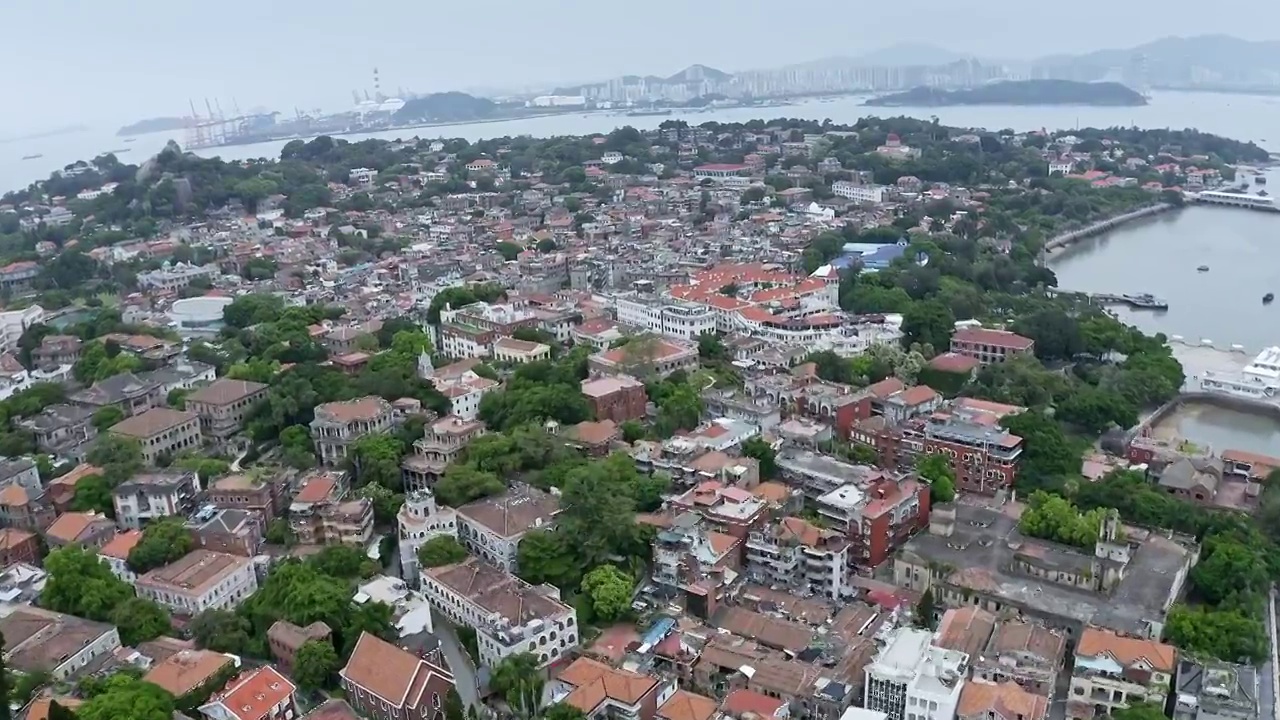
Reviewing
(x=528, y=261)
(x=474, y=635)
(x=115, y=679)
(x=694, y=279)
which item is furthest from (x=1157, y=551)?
(x=528, y=261)

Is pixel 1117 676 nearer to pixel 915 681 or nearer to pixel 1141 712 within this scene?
pixel 1141 712

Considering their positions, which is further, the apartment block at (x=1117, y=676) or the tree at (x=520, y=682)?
the tree at (x=520, y=682)

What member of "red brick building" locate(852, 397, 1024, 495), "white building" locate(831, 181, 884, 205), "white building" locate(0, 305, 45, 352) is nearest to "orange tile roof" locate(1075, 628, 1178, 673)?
"red brick building" locate(852, 397, 1024, 495)

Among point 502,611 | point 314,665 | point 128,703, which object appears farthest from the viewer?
point 502,611

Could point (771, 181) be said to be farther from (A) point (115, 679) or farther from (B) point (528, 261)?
(A) point (115, 679)

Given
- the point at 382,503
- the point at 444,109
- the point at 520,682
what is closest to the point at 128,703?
the point at 520,682

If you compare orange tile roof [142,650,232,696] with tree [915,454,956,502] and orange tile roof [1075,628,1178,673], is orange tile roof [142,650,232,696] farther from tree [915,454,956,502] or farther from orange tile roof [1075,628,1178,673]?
tree [915,454,956,502]

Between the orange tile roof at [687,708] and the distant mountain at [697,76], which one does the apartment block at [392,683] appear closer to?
the orange tile roof at [687,708]

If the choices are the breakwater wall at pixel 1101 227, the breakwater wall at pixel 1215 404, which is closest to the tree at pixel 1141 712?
the breakwater wall at pixel 1215 404
